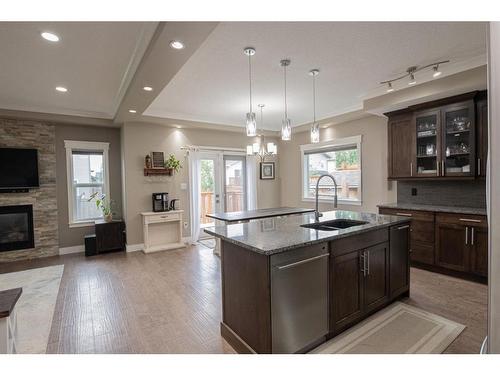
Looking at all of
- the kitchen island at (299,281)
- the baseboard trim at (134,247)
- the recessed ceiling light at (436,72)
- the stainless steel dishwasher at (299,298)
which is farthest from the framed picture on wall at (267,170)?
the stainless steel dishwasher at (299,298)

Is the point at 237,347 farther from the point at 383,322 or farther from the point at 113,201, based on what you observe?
the point at 113,201

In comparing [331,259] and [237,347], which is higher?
[331,259]

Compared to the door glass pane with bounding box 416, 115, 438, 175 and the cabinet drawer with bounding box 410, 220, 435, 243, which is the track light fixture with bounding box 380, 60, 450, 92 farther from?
the cabinet drawer with bounding box 410, 220, 435, 243

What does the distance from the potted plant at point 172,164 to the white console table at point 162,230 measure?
0.90 metres

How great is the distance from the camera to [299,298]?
6.14 feet

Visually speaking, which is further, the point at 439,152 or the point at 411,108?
the point at 411,108

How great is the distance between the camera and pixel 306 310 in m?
1.92

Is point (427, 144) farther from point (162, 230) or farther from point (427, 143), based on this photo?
point (162, 230)

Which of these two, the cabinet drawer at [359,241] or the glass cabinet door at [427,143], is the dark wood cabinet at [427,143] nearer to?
the glass cabinet door at [427,143]

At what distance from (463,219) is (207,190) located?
4.67 meters
